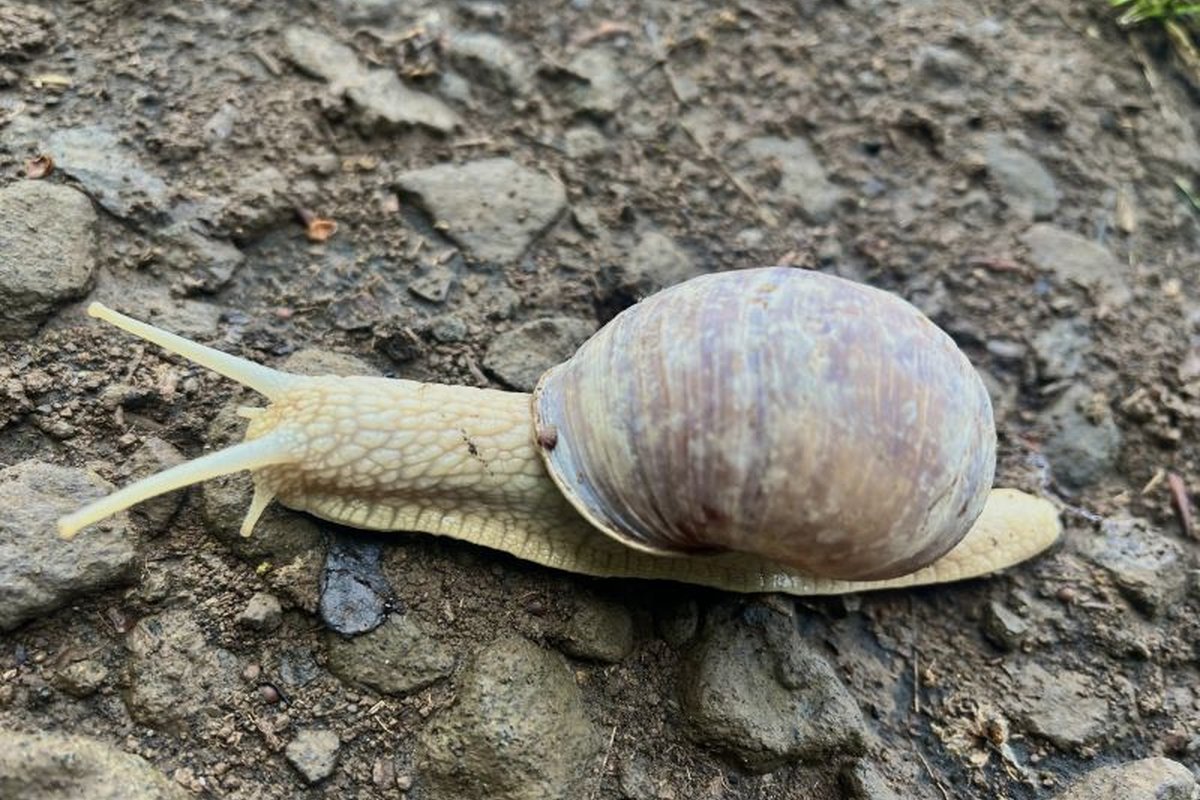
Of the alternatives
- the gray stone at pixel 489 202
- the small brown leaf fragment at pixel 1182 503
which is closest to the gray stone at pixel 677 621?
the gray stone at pixel 489 202

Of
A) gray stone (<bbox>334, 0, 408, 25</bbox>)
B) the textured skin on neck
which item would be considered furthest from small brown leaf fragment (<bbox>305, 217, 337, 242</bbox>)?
gray stone (<bbox>334, 0, 408, 25</bbox>)

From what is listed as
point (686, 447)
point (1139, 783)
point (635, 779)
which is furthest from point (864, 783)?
point (686, 447)

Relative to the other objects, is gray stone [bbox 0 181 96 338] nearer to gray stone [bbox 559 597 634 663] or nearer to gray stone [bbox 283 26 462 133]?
gray stone [bbox 283 26 462 133]

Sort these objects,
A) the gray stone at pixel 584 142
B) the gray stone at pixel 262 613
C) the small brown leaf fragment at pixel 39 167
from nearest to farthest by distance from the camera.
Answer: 1. the gray stone at pixel 262 613
2. the small brown leaf fragment at pixel 39 167
3. the gray stone at pixel 584 142

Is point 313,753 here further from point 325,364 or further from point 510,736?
point 325,364

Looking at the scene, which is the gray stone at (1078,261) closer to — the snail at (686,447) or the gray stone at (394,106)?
the snail at (686,447)

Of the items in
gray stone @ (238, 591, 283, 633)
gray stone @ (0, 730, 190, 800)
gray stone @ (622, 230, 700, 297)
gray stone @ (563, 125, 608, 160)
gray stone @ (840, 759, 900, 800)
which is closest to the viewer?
gray stone @ (0, 730, 190, 800)
